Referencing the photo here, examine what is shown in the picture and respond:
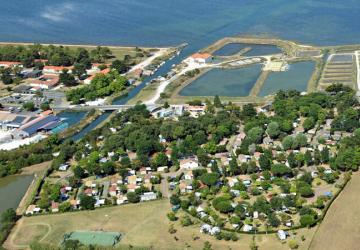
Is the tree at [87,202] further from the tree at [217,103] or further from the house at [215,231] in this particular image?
the tree at [217,103]

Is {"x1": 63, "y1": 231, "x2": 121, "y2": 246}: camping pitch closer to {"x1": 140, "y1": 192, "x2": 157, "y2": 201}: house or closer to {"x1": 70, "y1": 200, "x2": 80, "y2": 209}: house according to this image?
{"x1": 70, "y1": 200, "x2": 80, "y2": 209}: house

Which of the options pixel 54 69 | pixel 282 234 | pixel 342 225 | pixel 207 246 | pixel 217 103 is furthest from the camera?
pixel 54 69

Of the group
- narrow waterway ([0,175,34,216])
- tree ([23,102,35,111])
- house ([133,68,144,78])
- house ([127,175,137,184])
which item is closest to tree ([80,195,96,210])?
house ([127,175,137,184])

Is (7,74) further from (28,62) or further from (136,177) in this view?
(136,177)

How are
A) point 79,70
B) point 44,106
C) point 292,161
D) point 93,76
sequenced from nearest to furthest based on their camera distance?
point 292,161 < point 44,106 < point 93,76 < point 79,70

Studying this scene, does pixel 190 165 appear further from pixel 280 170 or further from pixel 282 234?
pixel 282 234

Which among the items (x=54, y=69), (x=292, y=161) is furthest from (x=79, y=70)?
(x=292, y=161)

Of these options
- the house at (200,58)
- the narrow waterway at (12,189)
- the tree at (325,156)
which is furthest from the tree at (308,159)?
the house at (200,58)

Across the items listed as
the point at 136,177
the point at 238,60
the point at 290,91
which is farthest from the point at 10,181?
the point at 238,60
